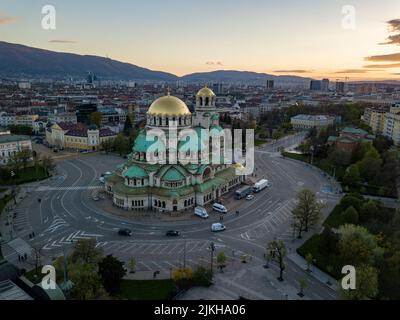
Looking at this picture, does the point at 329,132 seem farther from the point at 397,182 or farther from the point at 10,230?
the point at 10,230

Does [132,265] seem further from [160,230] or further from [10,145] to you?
[10,145]

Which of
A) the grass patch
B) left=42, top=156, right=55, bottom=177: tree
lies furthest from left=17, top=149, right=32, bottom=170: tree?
the grass patch

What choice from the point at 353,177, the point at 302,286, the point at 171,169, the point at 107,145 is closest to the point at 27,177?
the point at 107,145

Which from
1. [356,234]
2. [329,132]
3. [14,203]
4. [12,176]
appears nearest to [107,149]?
[12,176]

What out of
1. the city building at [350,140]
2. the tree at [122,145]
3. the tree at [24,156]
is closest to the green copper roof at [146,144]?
the tree at [24,156]

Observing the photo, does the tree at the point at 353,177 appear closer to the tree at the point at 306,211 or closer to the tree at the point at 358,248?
the tree at the point at 306,211
